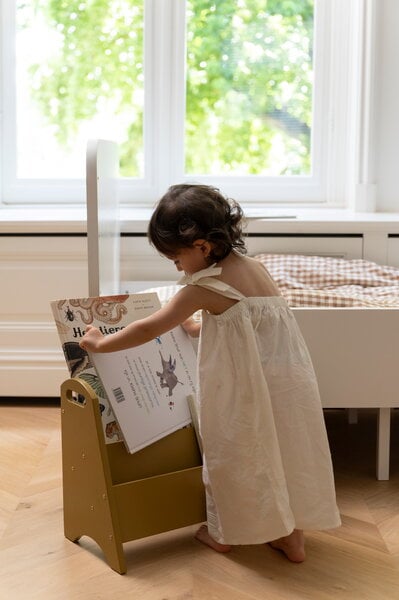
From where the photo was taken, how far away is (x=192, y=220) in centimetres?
156

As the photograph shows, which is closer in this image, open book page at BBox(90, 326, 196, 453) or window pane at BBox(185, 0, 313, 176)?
open book page at BBox(90, 326, 196, 453)

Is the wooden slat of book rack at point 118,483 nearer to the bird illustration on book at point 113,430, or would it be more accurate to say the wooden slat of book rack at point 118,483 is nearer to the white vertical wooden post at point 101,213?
the bird illustration on book at point 113,430

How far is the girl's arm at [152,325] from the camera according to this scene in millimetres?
1572

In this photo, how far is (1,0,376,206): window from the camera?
3.10m

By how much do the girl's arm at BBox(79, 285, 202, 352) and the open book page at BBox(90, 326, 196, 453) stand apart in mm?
55

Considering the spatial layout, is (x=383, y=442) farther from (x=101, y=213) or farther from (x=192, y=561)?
(x=101, y=213)

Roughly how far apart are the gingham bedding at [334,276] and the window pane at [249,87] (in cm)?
65

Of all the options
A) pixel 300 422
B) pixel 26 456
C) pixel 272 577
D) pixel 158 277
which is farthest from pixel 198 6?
pixel 272 577

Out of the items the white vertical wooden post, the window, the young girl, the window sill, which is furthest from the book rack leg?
the window

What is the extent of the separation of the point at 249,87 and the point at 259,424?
1.83m

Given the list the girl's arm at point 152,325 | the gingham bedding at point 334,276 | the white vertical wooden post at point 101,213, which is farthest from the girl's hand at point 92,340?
the gingham bedding at point 334,276

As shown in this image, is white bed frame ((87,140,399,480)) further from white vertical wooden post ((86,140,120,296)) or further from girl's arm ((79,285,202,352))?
girl's arm ((79,285,202,352))

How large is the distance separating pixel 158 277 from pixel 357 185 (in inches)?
30.5

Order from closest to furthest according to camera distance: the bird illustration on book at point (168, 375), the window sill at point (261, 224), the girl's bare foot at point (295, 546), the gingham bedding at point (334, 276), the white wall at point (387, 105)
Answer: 1. the girl's bare foot at point (295, 546)
2. the bird illustration on book at point (168, 375)
3. the gingham bedding at point (334, 276)
4. the window sill at point (261, 224)
5. the white wall at point (387, 105)
